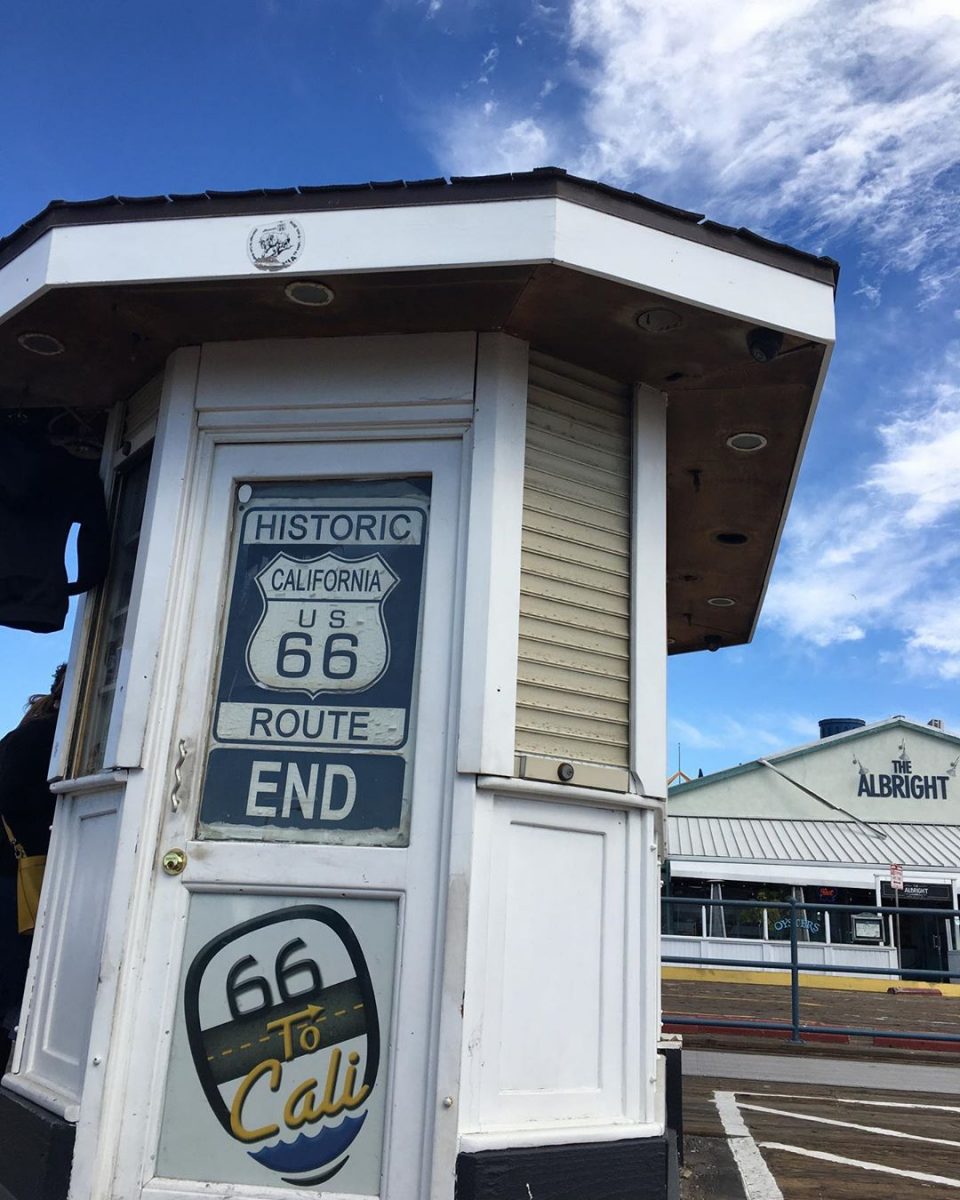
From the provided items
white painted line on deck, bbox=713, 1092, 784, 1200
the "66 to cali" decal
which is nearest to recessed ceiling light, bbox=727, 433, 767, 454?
the "66 to cali" decal

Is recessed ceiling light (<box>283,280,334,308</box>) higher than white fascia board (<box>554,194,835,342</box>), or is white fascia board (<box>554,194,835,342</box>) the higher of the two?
white fascia board (<box>554,194,835,342</box>)

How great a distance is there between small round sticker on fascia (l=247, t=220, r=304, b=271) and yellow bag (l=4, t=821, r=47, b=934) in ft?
8.52

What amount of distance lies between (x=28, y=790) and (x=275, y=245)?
8.58ft

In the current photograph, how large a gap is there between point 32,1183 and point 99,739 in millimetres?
1556

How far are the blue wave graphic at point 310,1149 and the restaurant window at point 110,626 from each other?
1564 mm

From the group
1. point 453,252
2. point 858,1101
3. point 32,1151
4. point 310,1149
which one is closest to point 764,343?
point 453,252

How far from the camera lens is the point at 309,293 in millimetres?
3918

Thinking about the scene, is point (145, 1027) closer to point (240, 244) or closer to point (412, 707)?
point (412, 707)

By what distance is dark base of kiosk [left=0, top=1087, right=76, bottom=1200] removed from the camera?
3330mm

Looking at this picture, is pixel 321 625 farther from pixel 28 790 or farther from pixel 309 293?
pixel 28 790

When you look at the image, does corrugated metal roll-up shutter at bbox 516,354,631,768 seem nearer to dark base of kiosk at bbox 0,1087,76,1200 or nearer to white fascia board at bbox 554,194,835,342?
white fascia board at bbox 554,194,835,342

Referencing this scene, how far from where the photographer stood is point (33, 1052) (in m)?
3.91

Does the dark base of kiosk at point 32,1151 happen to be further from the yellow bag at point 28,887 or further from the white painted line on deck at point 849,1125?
the white painted line on deck at point 849,1125

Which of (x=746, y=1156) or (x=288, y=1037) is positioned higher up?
(x=288, y=1037)
